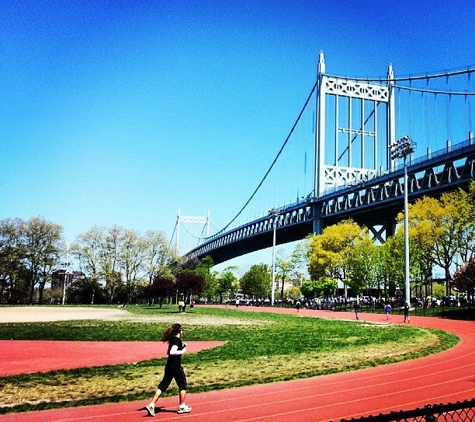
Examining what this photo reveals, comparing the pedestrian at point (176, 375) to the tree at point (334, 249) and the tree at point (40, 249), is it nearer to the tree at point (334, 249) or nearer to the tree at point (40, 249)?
the tree at point (334, 249)

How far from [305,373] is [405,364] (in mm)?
3656

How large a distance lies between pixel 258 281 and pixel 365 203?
1660 inches

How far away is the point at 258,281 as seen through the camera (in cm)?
10494

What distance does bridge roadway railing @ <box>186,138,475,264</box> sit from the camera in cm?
5316

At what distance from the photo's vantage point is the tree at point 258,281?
10475 centimetres

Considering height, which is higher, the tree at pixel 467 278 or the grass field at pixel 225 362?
the tree at pixel 467 278

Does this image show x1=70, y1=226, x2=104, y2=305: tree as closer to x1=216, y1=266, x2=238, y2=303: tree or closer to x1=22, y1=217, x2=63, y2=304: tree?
x1=22, y1=217, x2=63, y2=304: tree

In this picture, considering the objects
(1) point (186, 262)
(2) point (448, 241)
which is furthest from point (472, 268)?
(1) point (186, 262)

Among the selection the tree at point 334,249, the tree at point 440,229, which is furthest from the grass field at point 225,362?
the tree at point 334,249

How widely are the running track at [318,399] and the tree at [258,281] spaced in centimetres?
9122

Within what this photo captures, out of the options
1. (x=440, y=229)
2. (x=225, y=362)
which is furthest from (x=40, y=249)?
(x=225, y=362)

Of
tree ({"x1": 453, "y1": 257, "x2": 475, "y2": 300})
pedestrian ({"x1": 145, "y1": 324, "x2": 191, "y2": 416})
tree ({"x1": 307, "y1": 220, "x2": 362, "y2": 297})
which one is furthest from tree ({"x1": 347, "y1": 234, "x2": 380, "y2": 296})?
pedestrian ({"x1": 145, "y1": 324, "x2": 191, "y2": 416})

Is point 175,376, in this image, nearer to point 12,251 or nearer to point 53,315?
point 53,315

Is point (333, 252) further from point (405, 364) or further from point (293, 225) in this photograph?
point (405, 364)
